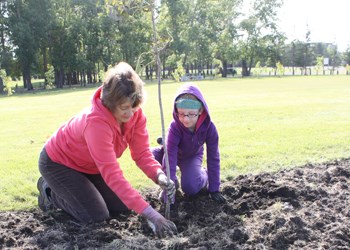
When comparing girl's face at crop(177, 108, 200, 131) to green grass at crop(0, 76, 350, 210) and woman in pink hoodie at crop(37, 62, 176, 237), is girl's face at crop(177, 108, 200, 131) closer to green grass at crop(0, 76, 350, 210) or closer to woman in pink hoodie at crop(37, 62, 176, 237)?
woman in pink hoodie at crop(37, 62, 176, 237)

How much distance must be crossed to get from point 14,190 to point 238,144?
436 cm

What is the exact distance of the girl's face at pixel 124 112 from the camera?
11.1 feet

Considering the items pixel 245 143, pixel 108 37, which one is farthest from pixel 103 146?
pixel 108 37

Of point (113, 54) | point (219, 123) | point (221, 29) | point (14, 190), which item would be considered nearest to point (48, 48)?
point (113, 54)

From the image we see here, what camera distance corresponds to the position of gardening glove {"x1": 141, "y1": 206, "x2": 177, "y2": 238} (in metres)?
3.27

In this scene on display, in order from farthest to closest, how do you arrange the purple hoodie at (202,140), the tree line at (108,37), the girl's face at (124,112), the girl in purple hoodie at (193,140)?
the tree line at (108,37)
the purple hoodie at (202,140)
the girl in purple hoodie at (193,140)
the girl's face at (124,112)

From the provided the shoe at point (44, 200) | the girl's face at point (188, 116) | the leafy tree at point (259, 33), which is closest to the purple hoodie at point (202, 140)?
the girl's face at point (188, 116)

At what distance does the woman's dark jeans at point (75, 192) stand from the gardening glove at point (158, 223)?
0.86 m

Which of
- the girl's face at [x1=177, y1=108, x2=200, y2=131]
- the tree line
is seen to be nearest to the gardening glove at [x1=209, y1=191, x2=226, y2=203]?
the girl's face at [x1=177, y1=108, x2=200, y2=131]

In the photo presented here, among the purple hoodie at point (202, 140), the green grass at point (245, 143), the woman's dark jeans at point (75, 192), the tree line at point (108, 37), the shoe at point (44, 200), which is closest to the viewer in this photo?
the woman's dark jeans at point (75, 192)

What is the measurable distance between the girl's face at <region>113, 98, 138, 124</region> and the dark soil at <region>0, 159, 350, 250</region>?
1.05 metres

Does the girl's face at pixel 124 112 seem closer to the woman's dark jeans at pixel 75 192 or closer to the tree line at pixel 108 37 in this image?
the woman's dark jeans at pixel 75 192

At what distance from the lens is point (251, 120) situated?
449 inches

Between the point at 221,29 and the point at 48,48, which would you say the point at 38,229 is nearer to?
the point at 48,48
